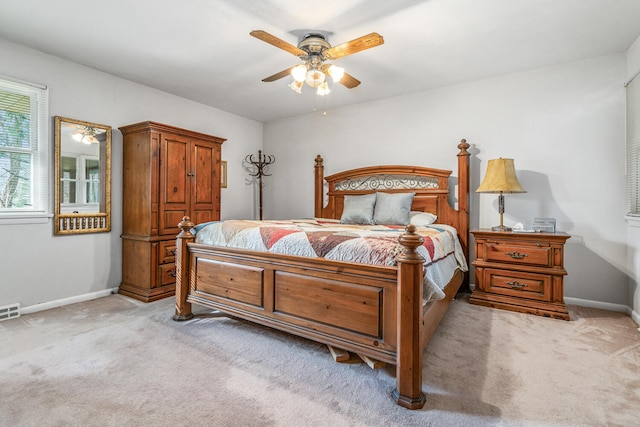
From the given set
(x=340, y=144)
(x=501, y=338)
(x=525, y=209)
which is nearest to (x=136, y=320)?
(x=501, y=338)

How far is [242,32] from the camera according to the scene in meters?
2.70

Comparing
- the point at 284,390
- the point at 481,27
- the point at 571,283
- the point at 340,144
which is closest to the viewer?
the point at 284,390

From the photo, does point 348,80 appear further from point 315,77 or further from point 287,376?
point 287,376

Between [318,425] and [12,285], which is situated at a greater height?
[12,285]

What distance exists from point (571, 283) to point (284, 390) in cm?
330

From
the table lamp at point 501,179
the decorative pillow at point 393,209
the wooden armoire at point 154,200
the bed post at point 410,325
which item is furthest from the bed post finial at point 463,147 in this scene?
the wooden armoire at point 154,200

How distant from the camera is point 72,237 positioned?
10.8 feet

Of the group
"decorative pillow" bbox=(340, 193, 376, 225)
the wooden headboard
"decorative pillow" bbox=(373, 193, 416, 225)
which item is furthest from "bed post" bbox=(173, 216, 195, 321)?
the wooden headboard

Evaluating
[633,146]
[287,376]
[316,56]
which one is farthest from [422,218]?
[287,376]

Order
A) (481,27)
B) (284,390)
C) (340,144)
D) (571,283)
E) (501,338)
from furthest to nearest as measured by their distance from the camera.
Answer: (340,144), (571,283), (481,27), (501,338), (284,390)

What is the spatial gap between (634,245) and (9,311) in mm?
5852

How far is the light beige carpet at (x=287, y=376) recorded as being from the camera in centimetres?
152

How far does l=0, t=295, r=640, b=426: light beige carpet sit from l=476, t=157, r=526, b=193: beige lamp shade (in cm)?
128

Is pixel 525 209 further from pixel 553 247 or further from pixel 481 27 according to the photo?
pixel 481 27
